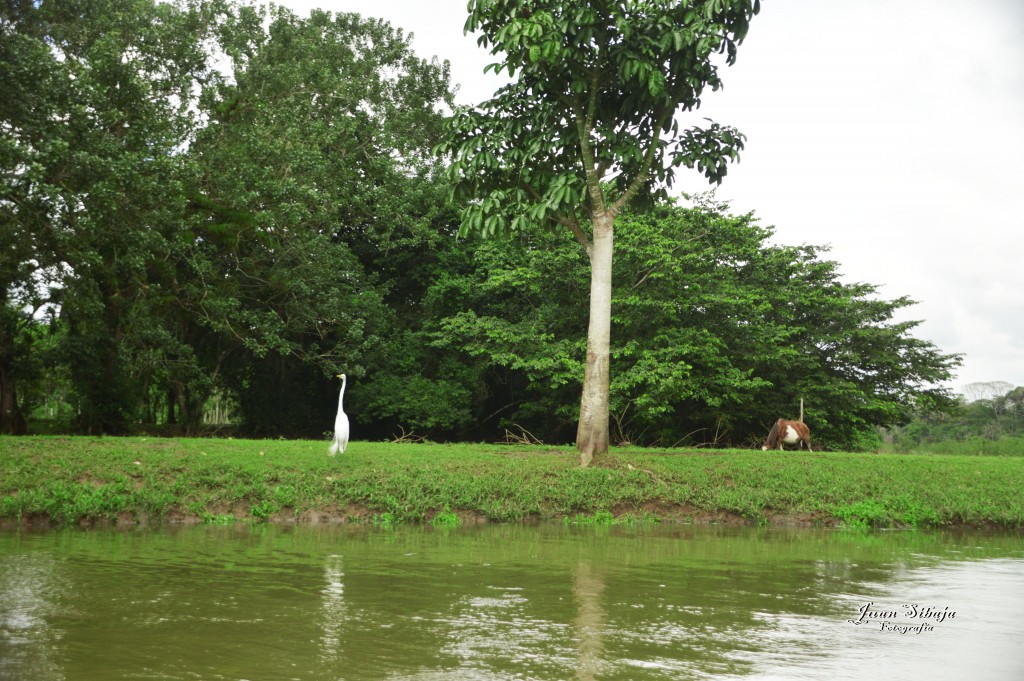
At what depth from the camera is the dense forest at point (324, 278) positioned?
18.9m

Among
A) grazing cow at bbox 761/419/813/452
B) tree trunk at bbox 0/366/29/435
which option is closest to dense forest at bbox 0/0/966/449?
tree trunk at bbox 0/366/29/435

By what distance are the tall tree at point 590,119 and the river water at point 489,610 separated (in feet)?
24.0

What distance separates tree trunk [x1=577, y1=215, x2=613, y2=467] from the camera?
679 inches

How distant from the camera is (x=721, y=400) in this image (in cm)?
2725

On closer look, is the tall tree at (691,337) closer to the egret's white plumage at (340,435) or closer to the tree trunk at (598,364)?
the tree trunk at (598,364)

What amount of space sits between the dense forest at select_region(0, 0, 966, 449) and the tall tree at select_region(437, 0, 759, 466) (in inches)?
303

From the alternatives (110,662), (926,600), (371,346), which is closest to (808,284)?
(371,346)

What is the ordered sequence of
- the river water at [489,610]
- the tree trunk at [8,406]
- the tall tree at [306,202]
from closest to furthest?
the river water at [489,610], the tree trunk at [8,406], the tall tree at [306,202]

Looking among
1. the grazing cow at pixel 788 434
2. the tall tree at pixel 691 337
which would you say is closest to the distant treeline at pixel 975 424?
the tall tree at pixel 691 337

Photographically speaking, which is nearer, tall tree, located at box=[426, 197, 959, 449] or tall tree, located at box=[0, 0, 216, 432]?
tall tree, located at box=[0, 0, 216, 432]

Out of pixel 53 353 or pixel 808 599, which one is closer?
pixel 808 599

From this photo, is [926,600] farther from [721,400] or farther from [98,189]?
[721,400]

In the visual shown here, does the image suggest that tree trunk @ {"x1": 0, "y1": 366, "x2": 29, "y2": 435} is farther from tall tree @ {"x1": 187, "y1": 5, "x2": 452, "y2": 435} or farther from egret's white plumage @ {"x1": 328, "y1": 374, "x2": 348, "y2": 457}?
egret's white plumage @ {"x1": 328, "y1": 374, "x2": 348, "y2": 457}

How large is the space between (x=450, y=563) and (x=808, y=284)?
87.9ft
